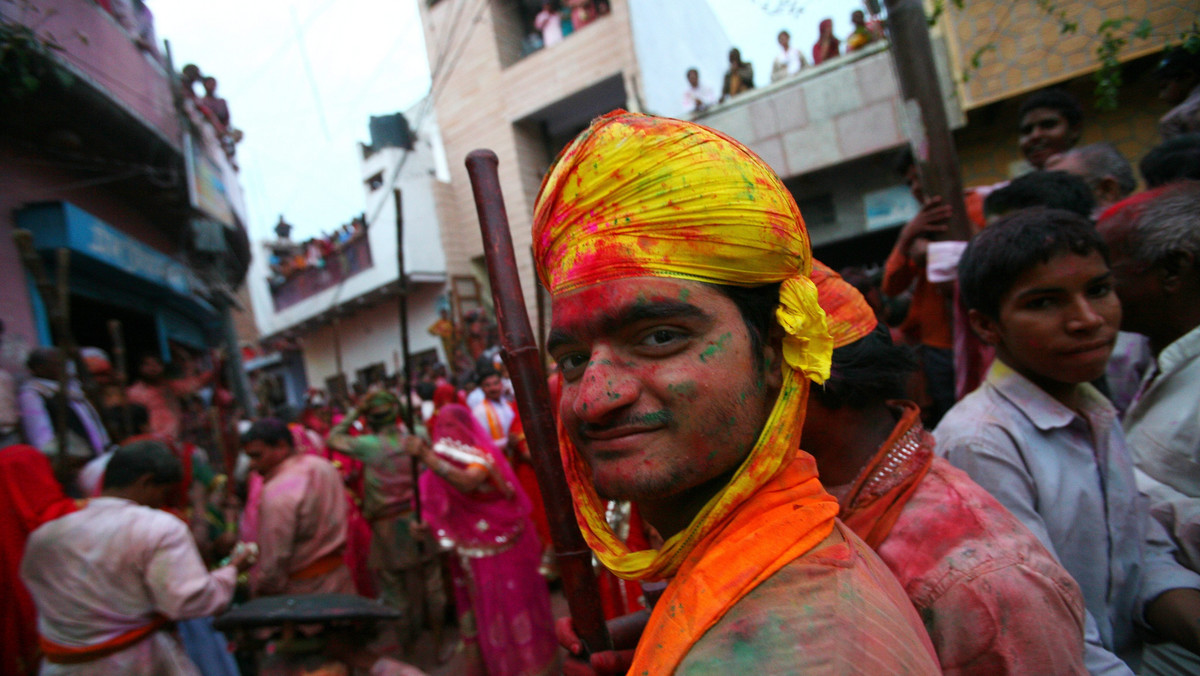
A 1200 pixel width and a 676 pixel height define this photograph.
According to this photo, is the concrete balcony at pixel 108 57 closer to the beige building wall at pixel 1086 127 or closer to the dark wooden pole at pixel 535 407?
the dark wooden pole at pixel 535 407

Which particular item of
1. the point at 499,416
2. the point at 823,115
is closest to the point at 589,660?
the point at 499,416

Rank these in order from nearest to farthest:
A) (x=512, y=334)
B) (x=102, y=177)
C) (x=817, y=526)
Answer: (x=817, y=526), (x=512, y=334), (x=102, y=177)

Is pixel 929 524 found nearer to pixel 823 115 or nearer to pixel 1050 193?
pixel 1050 193

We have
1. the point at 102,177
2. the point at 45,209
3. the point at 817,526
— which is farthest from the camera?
the point at 102,177

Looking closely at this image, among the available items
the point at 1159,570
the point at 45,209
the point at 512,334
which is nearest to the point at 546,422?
the point at 512,334

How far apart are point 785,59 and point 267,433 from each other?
10779 millimetres

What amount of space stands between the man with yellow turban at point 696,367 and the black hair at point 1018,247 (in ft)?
4.02

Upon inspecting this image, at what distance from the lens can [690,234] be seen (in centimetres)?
98

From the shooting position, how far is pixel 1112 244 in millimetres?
2275

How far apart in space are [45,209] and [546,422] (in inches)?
309

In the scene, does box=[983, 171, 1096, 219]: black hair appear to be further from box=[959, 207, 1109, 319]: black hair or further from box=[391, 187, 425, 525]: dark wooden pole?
box=[391, 187, 425, 525]: dark wooden pole

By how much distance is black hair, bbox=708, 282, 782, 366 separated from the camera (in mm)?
1022

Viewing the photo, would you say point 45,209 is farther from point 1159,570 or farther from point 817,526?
point 1159,570

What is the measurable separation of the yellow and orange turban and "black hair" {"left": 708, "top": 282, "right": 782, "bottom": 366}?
0.02 m
